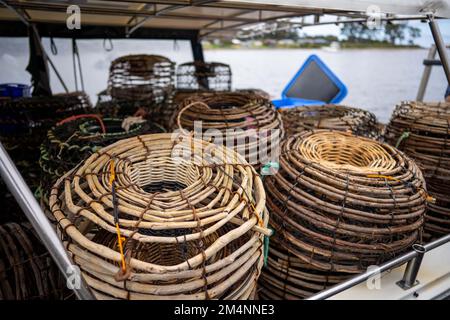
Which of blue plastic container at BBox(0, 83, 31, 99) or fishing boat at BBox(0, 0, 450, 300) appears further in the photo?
blue plastic container at BBox(0, 83, 31, 99)

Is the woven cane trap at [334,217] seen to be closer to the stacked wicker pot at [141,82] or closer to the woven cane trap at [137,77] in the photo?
the stacked wicker pot at [141,82]

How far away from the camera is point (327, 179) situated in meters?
1.27

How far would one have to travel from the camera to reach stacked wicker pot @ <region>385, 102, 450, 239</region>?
1749 millimetres

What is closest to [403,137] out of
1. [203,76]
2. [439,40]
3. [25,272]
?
[439,40]

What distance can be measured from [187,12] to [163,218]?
2.93m

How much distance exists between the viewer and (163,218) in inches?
34.1

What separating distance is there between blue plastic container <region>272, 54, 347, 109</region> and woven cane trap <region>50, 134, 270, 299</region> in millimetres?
3212

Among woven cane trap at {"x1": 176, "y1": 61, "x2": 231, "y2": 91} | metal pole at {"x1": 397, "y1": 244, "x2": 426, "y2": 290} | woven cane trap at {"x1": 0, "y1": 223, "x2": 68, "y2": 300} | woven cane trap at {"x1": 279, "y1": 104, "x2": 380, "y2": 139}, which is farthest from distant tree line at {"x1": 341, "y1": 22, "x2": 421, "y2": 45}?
woven cane trap at {"x1": 0, "y1": 223, "x2": 68, "y2": 300}

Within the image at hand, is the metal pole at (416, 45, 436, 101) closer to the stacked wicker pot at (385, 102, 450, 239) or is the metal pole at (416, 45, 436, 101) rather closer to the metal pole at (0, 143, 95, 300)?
the stacked wicker pot at (385, 102, 450, 239)

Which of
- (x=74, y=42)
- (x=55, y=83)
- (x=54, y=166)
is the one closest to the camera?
(x=54, y=166)

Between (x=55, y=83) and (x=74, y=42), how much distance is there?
2.18ft

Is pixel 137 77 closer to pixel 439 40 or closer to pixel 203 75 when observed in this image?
pixel 203 75
